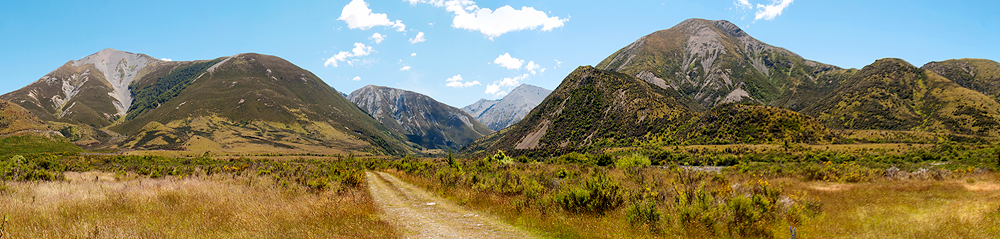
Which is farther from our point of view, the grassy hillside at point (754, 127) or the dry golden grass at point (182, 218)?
the grassy hillside at point (754, 127)

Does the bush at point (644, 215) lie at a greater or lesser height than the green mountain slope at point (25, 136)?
lesser

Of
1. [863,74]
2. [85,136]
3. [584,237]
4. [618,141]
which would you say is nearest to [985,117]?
[863,74]

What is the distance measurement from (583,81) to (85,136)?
801 feet

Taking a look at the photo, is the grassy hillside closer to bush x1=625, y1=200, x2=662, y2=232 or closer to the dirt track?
bush x1=625, y1=200, x2=662, y2=232

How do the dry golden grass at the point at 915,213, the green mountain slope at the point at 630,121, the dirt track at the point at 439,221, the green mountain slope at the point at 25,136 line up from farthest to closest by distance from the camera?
the green mountain slope at the point at 25,136 → the green mountain slope at the point at 630,121 → the dirt track at the point at 439,221 → the dry golden grass at the point at 915,213

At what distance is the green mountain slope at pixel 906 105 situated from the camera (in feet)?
394

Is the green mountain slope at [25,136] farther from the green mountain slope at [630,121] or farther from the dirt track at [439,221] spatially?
the dirt track at [439,221]

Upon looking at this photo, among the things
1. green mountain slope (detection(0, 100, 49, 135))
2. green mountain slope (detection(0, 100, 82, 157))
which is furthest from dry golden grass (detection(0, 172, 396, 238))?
green mountain slope (detection(0, 100, 49, 135))

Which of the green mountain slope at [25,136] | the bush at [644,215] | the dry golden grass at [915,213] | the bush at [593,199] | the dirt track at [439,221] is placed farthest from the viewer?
the green mountain slope at [25,136]

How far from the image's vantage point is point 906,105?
145m

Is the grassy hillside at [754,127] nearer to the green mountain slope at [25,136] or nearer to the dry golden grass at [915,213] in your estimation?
the dry golden grass at [915,213]

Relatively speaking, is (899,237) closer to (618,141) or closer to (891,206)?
(891,206)

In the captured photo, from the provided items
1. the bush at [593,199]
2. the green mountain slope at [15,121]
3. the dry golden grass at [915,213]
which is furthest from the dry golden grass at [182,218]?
the green mountain slope at [15,121]

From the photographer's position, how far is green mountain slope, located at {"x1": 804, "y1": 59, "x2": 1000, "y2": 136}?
394 ft
